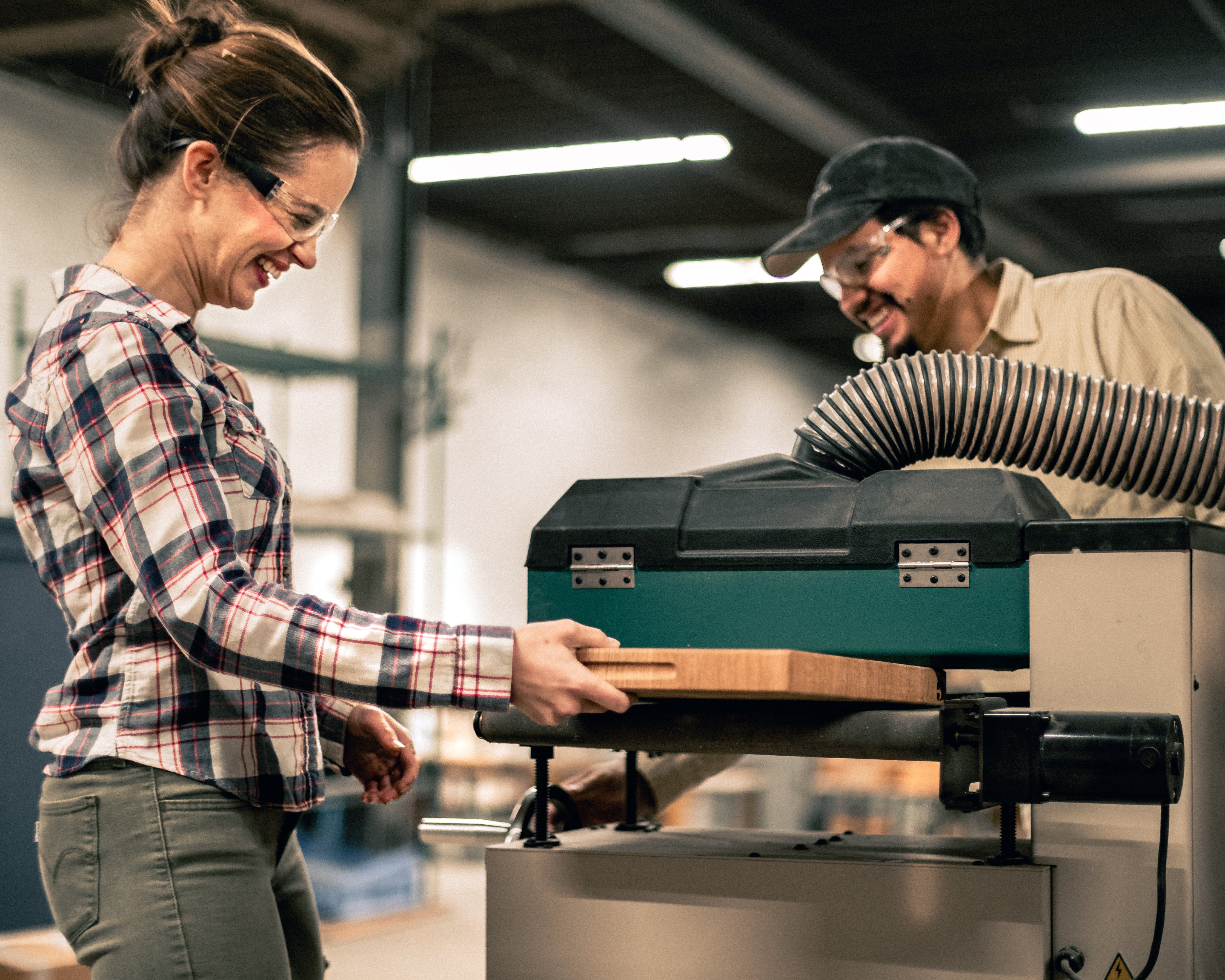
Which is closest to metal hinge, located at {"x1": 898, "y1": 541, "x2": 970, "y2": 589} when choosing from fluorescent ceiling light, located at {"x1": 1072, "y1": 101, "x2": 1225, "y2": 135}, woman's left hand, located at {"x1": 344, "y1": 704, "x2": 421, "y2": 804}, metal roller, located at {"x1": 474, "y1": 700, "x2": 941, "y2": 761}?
metal roller, located at {"x1": 474, "y1": 700, "x2": 941, "y2": 761}

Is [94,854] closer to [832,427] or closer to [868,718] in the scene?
[868,718]

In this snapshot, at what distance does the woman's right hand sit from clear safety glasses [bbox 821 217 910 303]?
3.92 feet

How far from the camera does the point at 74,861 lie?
111 cm

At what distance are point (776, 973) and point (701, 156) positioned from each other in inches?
253

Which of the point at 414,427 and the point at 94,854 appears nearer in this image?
the point at 94,854

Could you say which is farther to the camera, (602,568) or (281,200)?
(602,568)

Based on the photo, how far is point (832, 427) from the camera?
145cm

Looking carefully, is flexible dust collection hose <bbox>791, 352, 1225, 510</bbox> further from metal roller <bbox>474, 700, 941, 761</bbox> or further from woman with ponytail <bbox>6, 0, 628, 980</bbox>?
woman with ponytail <bbox>6, 0, 628, 980</bbox>

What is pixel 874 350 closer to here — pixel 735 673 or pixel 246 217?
pixel 246 217

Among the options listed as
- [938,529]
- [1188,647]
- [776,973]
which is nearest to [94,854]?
[776,973]

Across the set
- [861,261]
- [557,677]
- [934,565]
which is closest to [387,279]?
[861,261]

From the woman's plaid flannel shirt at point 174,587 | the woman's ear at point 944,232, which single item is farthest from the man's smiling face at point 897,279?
the woman's plaid flannel shirt at point 174,587

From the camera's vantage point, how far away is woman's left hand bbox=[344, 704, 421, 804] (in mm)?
1419

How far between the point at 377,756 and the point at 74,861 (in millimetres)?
375
